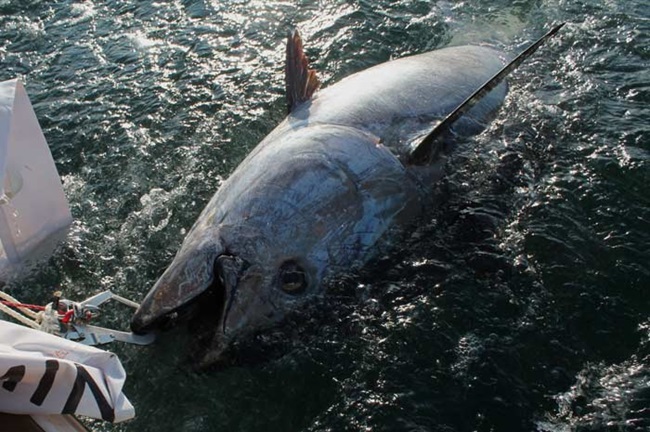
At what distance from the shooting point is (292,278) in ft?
12.0

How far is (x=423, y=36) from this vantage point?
22.7 ft

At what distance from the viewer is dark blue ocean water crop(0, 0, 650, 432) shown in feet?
11.7

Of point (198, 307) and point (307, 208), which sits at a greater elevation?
point (307, 208)

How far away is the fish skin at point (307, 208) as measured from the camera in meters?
3.50

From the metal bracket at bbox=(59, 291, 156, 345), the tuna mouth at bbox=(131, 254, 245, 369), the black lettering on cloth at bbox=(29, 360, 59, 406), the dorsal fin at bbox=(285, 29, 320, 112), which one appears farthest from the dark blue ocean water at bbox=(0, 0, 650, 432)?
the black lettering on cloth at bbox=(29, 360, 59, 406)

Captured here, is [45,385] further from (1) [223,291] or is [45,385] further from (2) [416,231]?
(2) [416,231]

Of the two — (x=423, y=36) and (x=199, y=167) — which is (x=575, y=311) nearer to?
(x=199, y=167)

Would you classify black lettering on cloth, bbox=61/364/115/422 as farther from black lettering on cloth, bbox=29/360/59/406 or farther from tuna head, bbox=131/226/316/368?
tuna head, bbox=131/226/316/368

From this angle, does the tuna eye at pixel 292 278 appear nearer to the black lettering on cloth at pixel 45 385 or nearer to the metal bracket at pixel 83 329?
the metal bracket at pixel 83 329

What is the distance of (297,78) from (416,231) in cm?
150

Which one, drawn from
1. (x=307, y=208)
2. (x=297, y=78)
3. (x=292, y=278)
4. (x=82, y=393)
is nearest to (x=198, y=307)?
(x=292, y=278)

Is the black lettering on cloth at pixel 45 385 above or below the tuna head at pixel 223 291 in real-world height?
above

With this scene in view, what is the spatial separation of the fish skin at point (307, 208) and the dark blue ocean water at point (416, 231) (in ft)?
0.55

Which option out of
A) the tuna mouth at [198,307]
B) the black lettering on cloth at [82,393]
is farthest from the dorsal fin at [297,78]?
the black lettering on cloth at [82,393]
